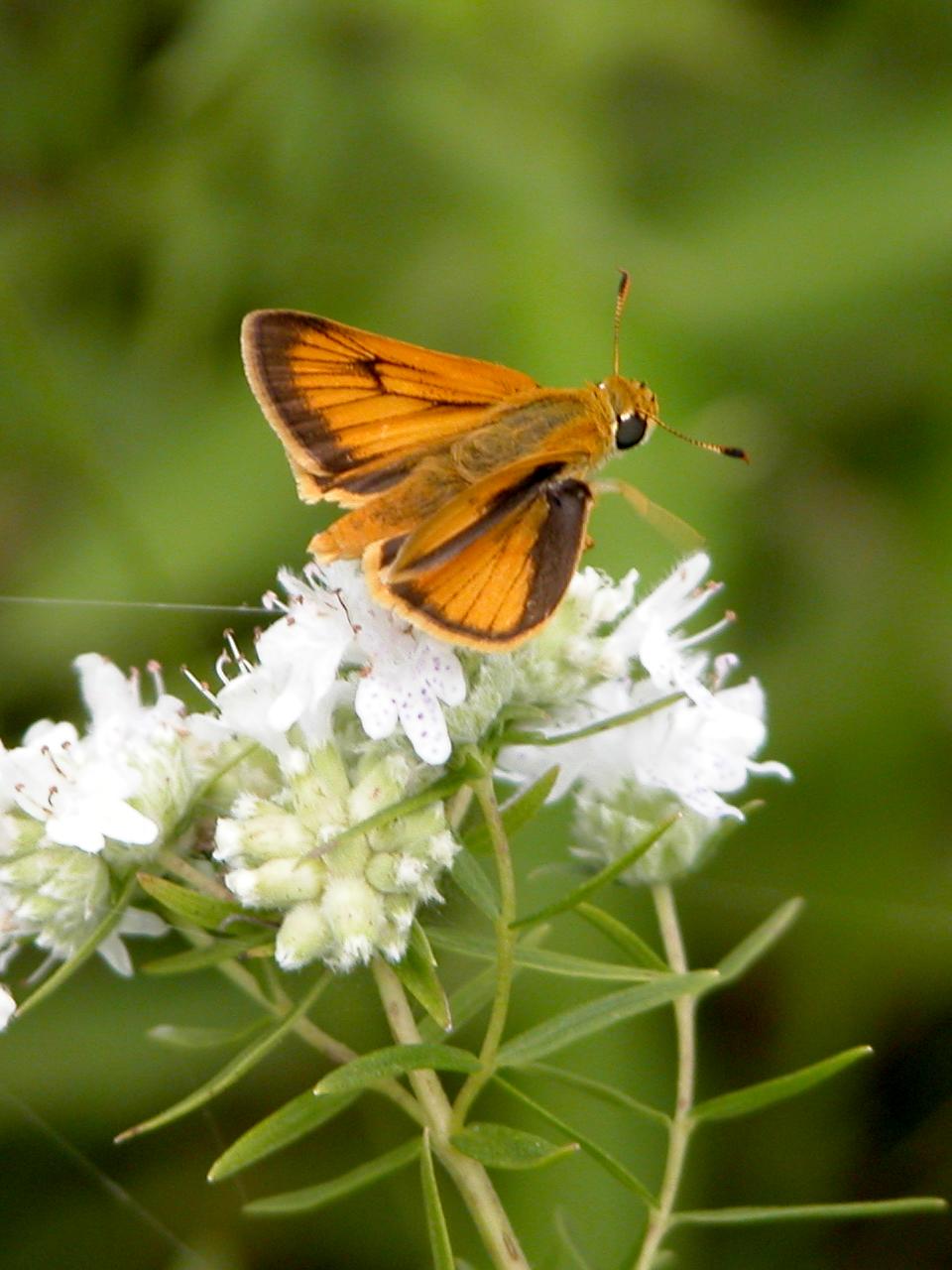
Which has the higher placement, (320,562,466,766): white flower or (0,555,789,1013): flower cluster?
(320,562,466,766): white flower

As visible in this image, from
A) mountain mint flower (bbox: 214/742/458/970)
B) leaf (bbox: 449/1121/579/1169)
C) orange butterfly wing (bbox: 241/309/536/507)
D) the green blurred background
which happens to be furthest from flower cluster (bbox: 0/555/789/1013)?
the green blurred background

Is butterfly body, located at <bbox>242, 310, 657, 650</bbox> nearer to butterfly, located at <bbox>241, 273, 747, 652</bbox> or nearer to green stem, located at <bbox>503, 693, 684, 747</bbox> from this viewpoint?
butterfly, located at <bbox>241, 273, 747, 652</bbox>

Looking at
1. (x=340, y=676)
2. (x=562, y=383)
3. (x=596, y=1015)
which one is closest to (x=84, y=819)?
(x=340, y=676)

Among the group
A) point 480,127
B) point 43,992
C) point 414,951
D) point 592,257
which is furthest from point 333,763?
point 480,127

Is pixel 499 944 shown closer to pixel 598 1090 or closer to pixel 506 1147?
pixel 506 1147

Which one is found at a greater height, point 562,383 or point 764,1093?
point 562,383

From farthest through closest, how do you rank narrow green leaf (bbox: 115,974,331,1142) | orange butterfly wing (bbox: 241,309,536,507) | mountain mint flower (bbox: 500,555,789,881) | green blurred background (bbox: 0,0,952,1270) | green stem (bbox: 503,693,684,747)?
green blurred background (bbox: 0,0,952,1270) → mountain mint flower (bbox: 500,555,789,881) → orange butterfly wing (bbox: 241,309,536,507) → green stem (bbox: 503,693,684,747) → narrow green leaf (bbox: 115,974,331,1142)

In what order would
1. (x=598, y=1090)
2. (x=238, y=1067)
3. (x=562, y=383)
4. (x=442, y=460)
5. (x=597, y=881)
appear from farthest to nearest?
(x=562, y=383), (x=598, y=1090), (x=442, y=460), (x=597, y=881), (x=238, y=1067)
